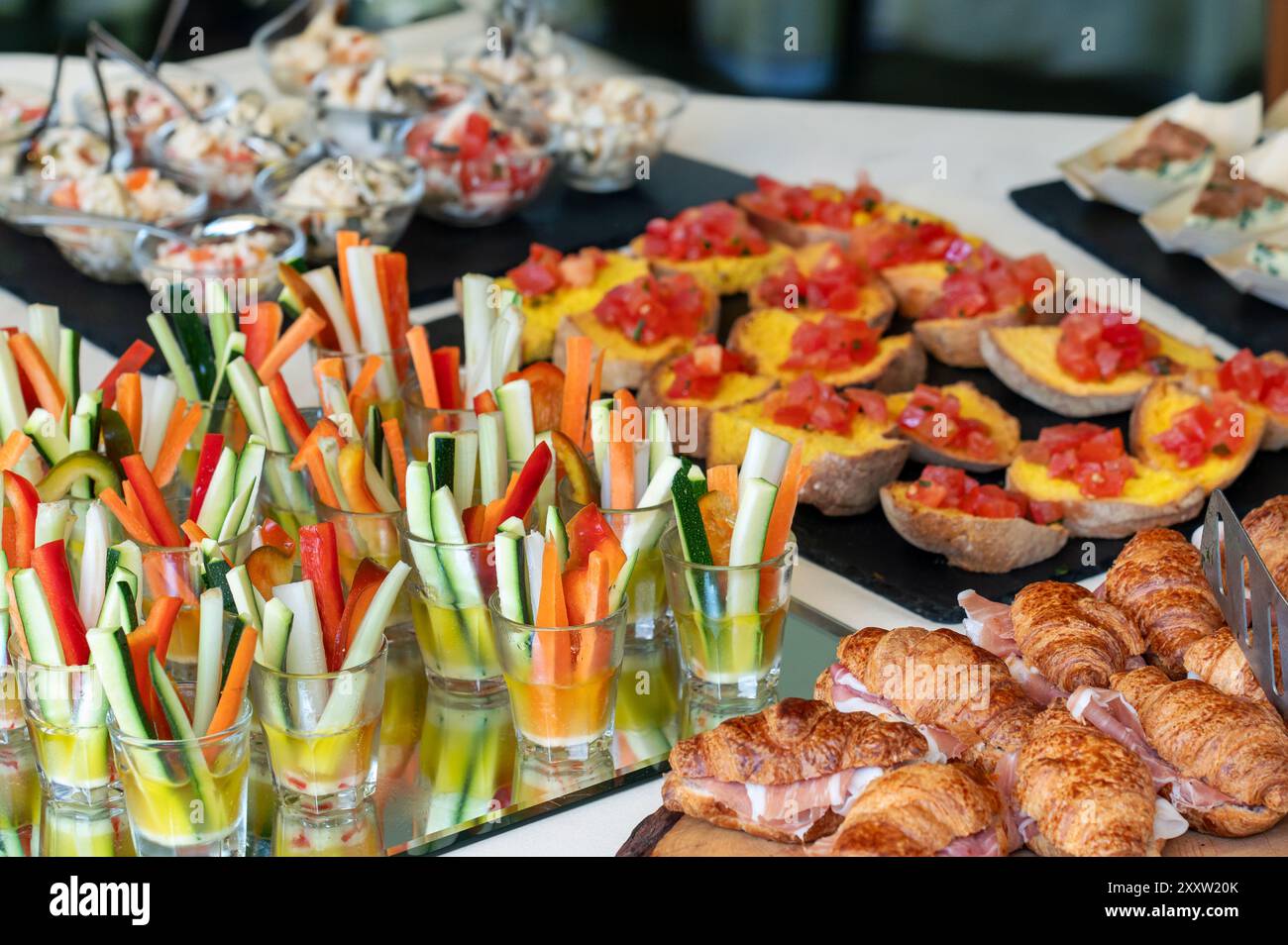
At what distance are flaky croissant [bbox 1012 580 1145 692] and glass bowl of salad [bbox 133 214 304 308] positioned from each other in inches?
91.9

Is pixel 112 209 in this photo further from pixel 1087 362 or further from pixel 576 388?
pixel 1087 362

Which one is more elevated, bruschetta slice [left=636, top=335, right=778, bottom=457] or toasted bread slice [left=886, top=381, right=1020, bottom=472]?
bruschetta slice [left=636, top=335, right=778, bottom=457]

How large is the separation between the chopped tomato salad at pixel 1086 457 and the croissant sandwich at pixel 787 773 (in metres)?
1.45

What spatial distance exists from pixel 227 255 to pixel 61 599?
2.22m

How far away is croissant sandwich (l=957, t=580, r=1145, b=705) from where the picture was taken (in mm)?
2412

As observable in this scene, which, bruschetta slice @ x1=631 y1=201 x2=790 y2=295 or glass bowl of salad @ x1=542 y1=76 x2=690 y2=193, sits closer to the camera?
bruschetta slice @ x1=631 y1=201 x2=790 y2=295

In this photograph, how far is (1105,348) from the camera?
4082 millimetres

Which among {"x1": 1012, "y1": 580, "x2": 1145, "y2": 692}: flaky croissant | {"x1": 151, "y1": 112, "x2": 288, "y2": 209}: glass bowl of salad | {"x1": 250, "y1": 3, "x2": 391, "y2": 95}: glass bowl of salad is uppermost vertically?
{"x1": 250, "y1": 3, "x2": 391, "y2": 95}: glass bowl of salad

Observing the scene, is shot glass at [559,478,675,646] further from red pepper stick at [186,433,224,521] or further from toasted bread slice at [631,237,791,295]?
toasted bread slice at [631,237,791,295]

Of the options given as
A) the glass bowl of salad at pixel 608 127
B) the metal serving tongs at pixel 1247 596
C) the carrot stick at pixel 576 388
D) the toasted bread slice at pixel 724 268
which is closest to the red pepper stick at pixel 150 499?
the carrot stick at pixel 576 388

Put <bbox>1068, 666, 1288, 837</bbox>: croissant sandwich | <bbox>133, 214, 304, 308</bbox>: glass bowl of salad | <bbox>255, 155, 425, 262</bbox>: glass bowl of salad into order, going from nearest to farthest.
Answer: <bbox>1068, 666, 1288, 837</bbox>: croissant sandwich
<bbox>133, 214, 304, 308</bbox>: glass bowl of salad
<bbox>255, 155, 425, 262</bbox>: glass bowl of salad

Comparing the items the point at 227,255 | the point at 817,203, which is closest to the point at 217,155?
the point at 227,255

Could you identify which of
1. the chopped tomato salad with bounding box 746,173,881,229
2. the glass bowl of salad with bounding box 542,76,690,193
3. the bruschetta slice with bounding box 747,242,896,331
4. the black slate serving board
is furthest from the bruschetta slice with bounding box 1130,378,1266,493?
the glass bowl of salad with bounding box 542,76,690,193

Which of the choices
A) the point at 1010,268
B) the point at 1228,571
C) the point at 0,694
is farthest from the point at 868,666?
the point at 1010,268
